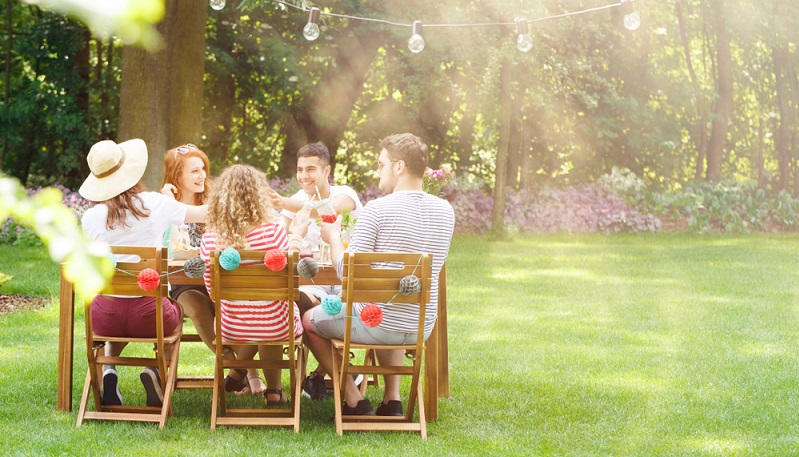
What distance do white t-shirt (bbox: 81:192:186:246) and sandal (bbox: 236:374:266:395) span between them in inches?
46.1

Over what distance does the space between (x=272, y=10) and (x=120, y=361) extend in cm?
1270

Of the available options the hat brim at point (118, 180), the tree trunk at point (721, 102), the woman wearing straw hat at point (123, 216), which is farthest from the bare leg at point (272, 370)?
the tree trunk at point (721, 102)

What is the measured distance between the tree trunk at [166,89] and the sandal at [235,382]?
7.66 meters

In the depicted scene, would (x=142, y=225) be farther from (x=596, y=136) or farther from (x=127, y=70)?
(x=596, y=136)

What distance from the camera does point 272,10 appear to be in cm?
1656

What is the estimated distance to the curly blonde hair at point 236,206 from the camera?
4.53 meters

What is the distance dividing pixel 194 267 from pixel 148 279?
312 mm

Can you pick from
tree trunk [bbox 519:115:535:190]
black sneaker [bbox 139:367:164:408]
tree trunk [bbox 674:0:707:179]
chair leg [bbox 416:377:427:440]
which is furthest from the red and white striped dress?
tree trunk [bbox 674:0:707:179]

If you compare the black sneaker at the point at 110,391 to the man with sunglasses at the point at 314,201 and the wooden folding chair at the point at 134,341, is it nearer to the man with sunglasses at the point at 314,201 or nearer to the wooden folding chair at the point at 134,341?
the wooden folding chair at the point at 134,341

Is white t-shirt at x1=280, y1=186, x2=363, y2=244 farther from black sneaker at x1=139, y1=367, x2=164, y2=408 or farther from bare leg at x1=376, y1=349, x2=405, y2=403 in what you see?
black sneaker at x1=139, y1=367, x2=164, y2=408

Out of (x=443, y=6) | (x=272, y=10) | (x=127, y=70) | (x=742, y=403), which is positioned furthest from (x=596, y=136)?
(x=742, y=403)

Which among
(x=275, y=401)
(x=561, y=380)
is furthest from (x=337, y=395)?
(x=561, y=380)

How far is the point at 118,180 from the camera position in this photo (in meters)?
4.70

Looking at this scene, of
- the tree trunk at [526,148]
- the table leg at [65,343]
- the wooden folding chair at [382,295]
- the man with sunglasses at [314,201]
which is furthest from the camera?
the tree trunk at [526,148]
